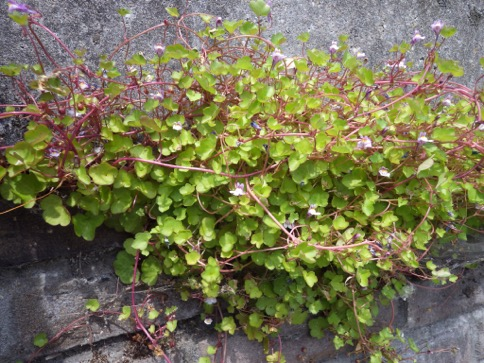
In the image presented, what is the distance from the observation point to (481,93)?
1.52 meters

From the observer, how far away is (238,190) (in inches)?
53.5

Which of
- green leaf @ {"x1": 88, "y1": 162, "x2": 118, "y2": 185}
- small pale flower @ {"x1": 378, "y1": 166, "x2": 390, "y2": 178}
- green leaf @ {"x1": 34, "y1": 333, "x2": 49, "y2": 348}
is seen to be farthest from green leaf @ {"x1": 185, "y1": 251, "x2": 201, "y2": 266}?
small pale flower @ {"x1": 378, "y1": 166, "x2": 390, "y2": 178}

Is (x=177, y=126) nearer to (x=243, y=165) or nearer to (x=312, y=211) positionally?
(x=243, y=165)

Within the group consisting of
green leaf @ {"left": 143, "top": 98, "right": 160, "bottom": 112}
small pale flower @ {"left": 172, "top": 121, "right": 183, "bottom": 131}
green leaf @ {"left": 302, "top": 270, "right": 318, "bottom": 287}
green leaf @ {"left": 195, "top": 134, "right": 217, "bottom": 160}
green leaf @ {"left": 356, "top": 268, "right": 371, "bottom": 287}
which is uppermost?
green leaf @ {"left": 143, "top": 98, "right": 160, "bottom": 112}

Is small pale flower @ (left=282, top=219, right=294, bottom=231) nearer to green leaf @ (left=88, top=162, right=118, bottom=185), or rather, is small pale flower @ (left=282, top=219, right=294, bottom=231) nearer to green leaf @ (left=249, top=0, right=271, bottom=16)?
green leaf @ (left=88, top=162, right=118, bottom=185)

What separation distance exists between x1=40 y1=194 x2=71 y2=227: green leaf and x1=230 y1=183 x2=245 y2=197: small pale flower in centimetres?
57

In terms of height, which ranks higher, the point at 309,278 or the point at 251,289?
the point at 309,278

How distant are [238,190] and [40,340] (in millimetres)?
941

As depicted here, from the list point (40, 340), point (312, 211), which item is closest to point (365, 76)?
point (312, 211)

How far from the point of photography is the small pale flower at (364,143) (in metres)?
1.42

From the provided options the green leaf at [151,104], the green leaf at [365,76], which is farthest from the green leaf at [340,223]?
the green leaf at [151,104]

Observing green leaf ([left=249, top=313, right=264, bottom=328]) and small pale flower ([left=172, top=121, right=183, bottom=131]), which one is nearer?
small pale flower ([left=172, top=121, right=183, bottom=131])

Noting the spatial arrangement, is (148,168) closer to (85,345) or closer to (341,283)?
(85,345)

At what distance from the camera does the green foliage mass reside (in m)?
1.35
